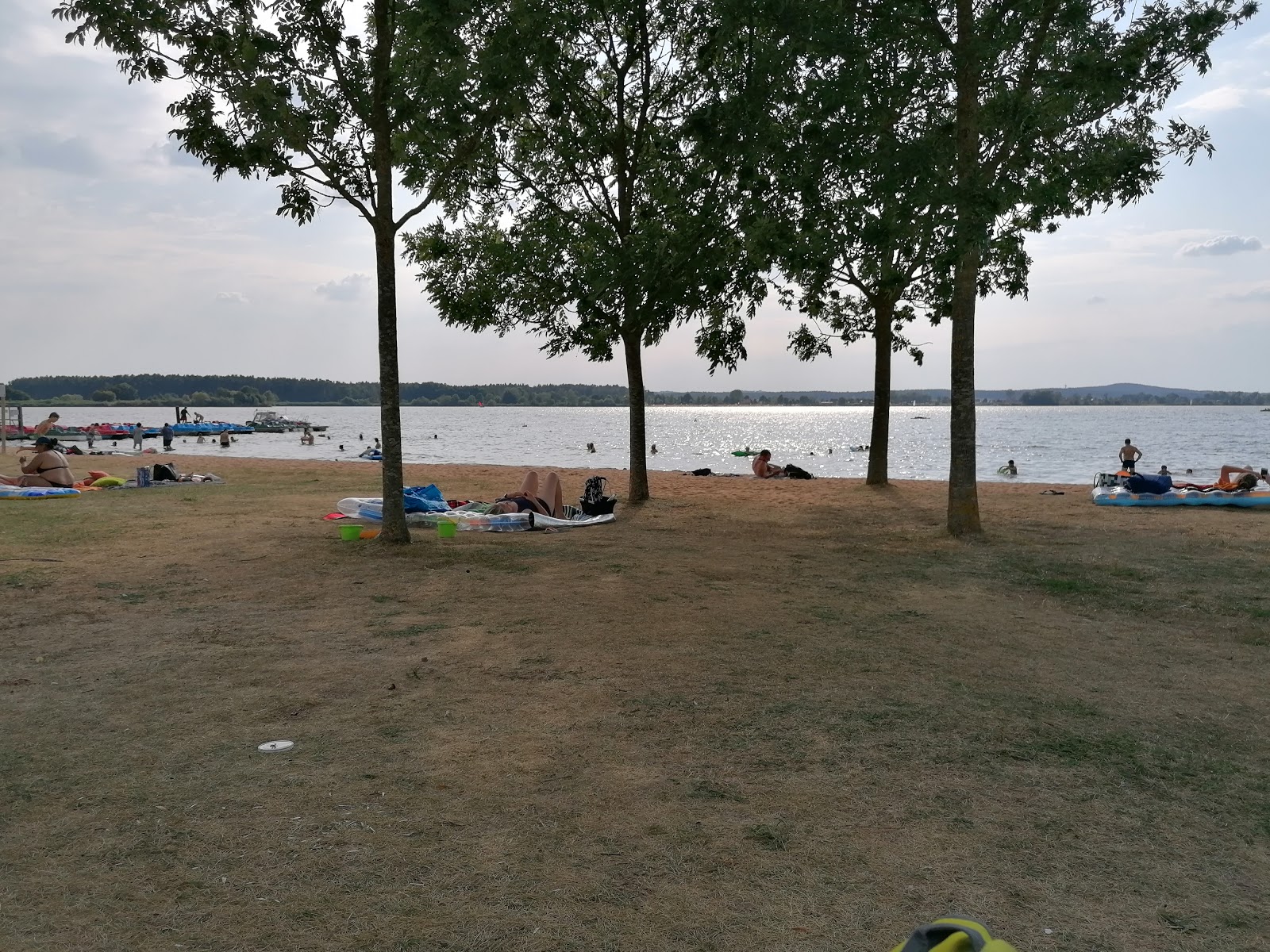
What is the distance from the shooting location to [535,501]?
15.5 meters

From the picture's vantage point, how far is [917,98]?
13211 mm

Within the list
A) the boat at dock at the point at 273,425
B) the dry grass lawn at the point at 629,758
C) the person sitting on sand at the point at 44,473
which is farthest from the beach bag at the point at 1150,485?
the boat at dock at the point at 273,425

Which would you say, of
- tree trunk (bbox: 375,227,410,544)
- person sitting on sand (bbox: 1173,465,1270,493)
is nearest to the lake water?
person sitting on sand (bbox: 1173,465,1270,493)

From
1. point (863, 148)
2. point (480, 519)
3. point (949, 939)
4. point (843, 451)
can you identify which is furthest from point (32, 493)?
point (843, 451)

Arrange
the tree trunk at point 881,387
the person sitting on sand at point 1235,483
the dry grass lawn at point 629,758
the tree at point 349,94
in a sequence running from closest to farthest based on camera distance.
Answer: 1. the dry grass lawn at point 629,758
2. the tree at point 349,94
3. the person sitting on sand at point 1235,483
4. the tree trunk at point 881,387

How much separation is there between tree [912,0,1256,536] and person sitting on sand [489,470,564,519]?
6.12m

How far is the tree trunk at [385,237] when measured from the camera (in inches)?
469

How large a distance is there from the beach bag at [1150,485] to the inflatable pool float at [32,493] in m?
21.1

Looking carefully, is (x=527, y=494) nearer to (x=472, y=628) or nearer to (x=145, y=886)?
(x=472, y=628)

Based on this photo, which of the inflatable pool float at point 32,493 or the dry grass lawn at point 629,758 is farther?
the inflatable pool float at point 32,493

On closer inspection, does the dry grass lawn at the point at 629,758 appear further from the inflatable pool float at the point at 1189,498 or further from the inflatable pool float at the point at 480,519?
the inflatable pool float at the point at 1189,498

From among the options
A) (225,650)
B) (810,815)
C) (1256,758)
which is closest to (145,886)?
(810,815)

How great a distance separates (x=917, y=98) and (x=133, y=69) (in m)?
9.82

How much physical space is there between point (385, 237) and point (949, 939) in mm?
11122
